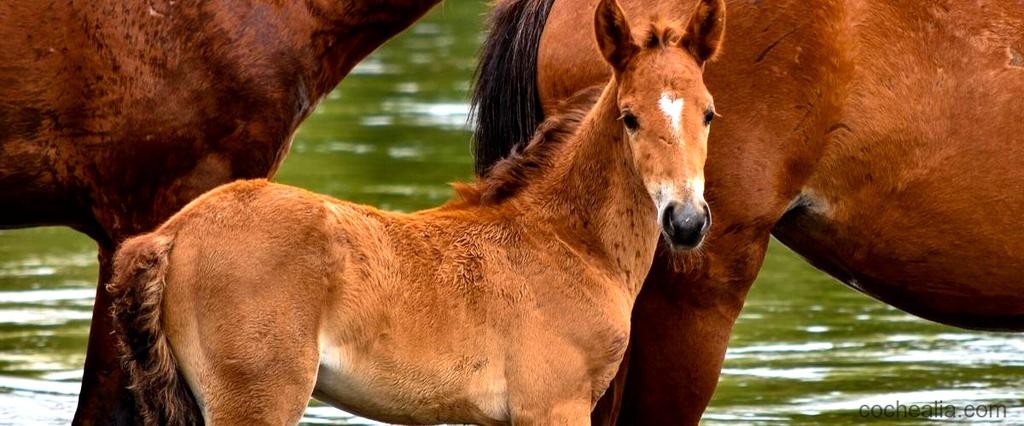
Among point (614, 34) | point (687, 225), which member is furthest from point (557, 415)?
point (614, 34)

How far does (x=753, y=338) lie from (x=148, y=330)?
456 cm

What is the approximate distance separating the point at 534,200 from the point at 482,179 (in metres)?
0.20

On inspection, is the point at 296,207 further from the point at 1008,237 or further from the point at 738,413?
the point at 738,413

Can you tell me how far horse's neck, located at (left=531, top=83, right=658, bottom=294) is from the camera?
17.1ft

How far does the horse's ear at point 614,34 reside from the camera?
5055 mm

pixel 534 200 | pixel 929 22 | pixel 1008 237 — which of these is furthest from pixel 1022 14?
pixel 534 200

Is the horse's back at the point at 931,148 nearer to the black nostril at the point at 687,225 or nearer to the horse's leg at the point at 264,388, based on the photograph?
the black nostril at the point at 687,225

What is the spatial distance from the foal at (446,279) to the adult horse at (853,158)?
0.32m

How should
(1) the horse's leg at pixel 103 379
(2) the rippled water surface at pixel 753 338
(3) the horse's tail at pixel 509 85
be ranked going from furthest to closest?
(2) the rippled water surface at pixel 753 338 → (3) the horse's tail at pixel 509 85 → (1) the horse's leg at pixel 103 379

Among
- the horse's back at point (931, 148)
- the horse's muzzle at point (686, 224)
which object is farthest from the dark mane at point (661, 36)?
the horse's back at point (931, 148)

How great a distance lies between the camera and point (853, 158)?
551 cm

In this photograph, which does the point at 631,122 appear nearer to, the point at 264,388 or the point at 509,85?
the point at 509,85

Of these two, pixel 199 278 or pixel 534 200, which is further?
pixel 534 200

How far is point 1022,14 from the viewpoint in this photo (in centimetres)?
557
